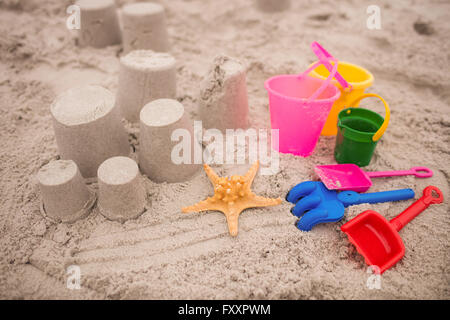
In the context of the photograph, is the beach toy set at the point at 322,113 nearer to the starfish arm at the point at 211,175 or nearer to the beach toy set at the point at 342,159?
the beach toy set at the point at 342,159

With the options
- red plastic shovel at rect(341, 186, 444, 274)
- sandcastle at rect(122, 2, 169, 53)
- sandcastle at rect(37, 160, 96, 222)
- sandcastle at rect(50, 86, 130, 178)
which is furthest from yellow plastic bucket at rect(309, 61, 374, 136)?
sandcastle at rect(37, 160, 96, 222)

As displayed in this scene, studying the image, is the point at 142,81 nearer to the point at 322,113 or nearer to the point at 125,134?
the point at 125,134

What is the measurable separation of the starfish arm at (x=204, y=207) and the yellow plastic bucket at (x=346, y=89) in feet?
3.32

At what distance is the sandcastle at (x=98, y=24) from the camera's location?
260 centimetres

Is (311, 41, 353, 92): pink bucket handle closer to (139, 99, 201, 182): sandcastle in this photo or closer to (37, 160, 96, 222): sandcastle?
(139, 99, 201, 182): sandcastle

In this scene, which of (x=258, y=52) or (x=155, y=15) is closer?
(x=155, y=15)

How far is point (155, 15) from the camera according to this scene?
8.20 feet

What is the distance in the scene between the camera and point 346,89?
1787 mm

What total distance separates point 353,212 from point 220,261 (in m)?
0.72

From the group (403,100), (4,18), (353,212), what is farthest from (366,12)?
(4,18)

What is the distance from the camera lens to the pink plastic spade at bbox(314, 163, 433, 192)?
1.60 metres

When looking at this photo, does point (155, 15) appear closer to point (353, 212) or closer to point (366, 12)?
point (353, 212)

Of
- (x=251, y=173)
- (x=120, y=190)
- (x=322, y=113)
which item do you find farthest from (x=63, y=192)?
(x=322, y=113)

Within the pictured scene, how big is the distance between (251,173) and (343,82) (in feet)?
2.44
